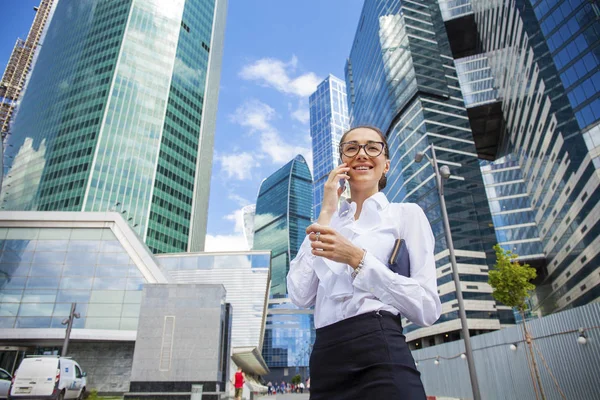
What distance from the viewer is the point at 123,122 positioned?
7506 cm

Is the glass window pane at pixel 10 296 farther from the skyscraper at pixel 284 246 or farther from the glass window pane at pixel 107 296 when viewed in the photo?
the skyscraper at pixel 284 246

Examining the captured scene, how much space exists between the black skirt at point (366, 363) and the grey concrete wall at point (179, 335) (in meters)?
15.5

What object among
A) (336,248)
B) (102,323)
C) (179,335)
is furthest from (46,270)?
(336,248)

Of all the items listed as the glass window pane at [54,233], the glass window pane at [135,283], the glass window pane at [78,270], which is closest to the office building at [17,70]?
the glass window pane at [54,233]

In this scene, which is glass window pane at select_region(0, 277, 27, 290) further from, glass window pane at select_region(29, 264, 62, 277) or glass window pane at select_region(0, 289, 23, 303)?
glass window pane at select_region(29, 264, 62, 277)

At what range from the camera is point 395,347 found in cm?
140

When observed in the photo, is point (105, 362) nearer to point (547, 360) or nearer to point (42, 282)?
point (42, 282)

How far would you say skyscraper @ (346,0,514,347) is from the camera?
66.1 metres

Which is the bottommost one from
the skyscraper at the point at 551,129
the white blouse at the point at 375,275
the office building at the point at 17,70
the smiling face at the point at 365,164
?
the white blouse at the point at 375,275

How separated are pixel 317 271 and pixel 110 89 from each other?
86.7 m

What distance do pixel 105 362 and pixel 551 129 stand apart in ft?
199

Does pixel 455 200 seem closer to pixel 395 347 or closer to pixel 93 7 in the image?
pixel 395 347

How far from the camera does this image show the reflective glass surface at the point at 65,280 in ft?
79.5

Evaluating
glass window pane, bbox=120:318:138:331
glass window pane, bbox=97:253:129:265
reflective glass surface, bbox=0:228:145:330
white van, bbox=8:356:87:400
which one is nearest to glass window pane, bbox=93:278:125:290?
reflective glass surface, bbox=0:228:145:330
